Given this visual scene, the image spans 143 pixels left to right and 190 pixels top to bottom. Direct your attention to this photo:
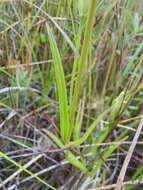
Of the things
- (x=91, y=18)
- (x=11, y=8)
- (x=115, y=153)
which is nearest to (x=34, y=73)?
(x=11, y=8)

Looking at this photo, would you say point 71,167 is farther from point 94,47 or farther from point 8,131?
point 94,47

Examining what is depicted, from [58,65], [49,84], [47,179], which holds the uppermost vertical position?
[58,65]

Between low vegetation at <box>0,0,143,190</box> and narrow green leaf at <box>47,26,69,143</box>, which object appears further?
low vegetation at <box>0,0,143,190</box>

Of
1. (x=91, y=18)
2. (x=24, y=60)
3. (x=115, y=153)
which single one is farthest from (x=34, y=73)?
(x=91, y=18)

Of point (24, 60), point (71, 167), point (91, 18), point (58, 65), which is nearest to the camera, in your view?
point (91, 18)

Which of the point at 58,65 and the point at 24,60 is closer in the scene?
the point at 58,65

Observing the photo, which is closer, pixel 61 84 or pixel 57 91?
pixel 61 84

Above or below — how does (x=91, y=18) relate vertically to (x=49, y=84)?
above

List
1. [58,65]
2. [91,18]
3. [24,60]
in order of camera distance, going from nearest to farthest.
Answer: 1. [91,18]
2. [58,65]
3. [24,60]

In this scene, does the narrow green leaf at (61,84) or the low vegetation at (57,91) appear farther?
the low vegetation at (57,91)
